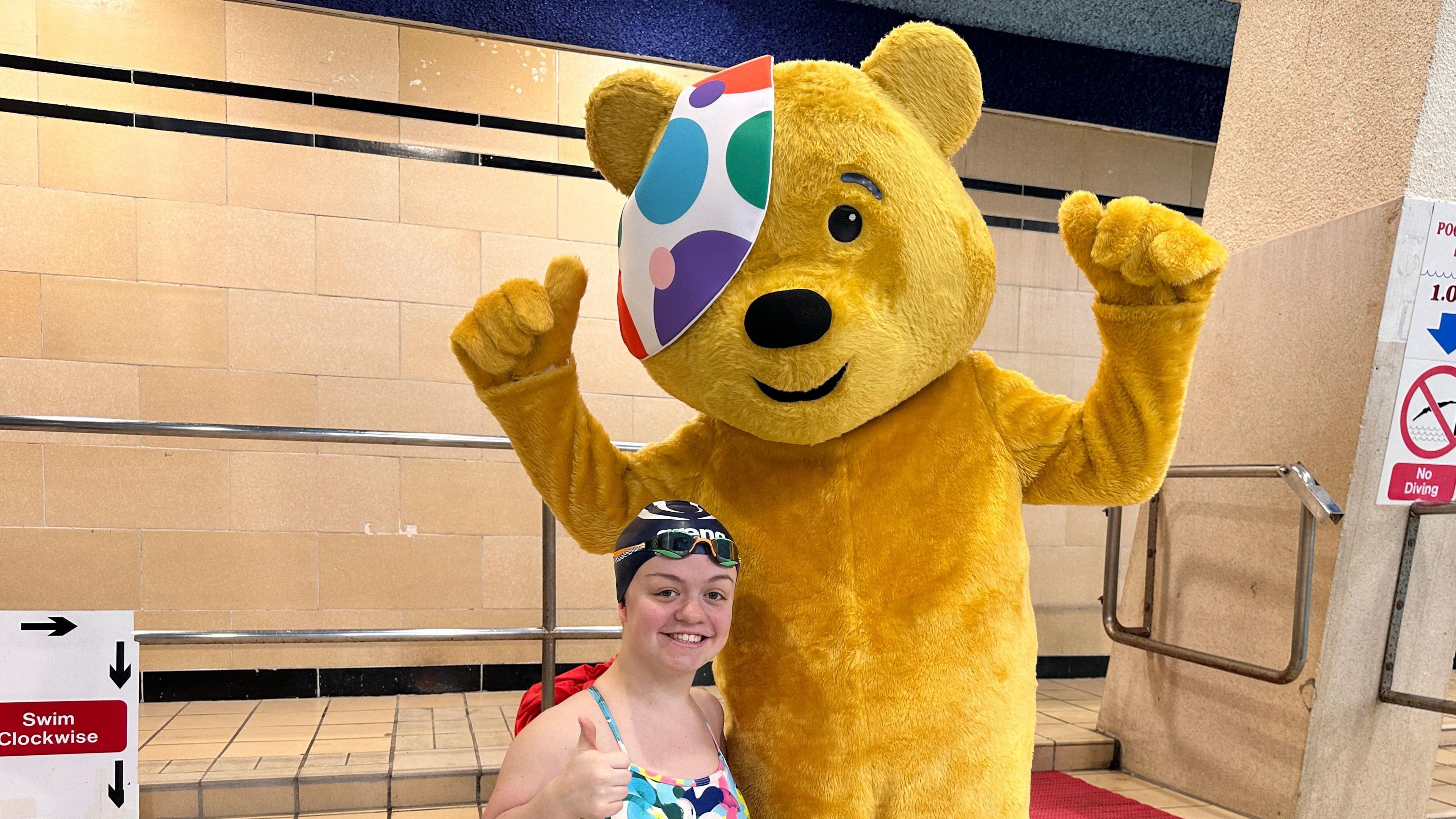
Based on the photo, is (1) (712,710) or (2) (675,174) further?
(1) (712,710)

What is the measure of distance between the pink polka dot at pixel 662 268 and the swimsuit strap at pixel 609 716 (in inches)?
26.0

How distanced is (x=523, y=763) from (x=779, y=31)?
14.6 feet

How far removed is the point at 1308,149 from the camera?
3.09 m

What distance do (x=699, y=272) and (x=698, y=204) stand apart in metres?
0.11

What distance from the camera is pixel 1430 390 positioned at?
2.79 meters

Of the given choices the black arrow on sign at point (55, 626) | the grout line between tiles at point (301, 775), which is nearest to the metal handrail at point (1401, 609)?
the grout line between tiles at point (301, 775)

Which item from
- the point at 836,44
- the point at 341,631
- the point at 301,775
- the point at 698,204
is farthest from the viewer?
the point at 836,44

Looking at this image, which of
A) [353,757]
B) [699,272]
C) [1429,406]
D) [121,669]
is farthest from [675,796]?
[1429,406]

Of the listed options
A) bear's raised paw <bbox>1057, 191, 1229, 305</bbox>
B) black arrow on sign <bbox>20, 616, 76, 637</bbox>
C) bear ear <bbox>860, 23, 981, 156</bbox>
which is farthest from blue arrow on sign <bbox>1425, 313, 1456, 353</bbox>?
black arrow on sign <bbox>20, 616, 76, 637</bbox>

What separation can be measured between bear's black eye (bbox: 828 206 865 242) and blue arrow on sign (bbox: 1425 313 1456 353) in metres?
2.36

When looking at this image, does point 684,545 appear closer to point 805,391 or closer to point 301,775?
point 805,391

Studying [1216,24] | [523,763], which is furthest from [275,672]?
[1216,24]

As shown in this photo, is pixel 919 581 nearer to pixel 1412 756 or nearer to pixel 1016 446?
pixel 1016 446

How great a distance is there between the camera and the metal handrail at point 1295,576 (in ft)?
9.16
